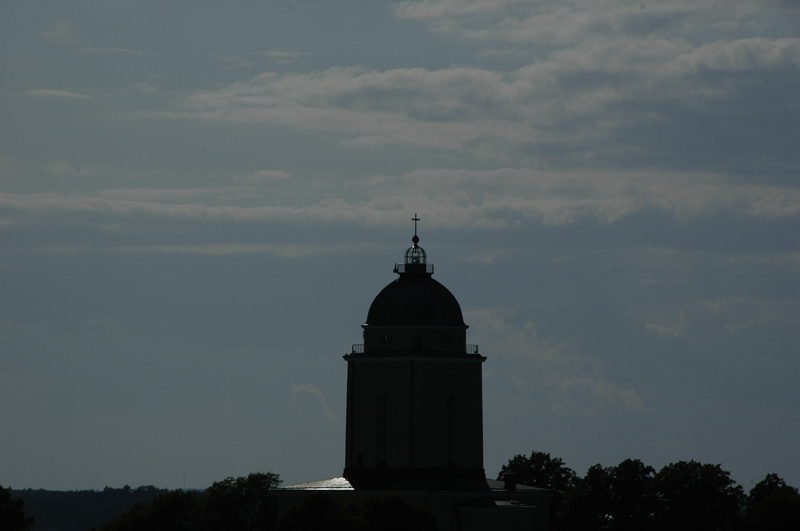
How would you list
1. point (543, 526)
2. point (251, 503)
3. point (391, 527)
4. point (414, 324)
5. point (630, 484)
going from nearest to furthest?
1. point (391, 527)
2. point (543, 526)
3. point (414, 324)
4. point (630, 484)
5. point (251, 503)

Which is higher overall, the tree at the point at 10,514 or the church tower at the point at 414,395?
the church tower at the point at 414,395

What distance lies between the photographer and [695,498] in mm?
100312

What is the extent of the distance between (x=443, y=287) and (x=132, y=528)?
2905 cm

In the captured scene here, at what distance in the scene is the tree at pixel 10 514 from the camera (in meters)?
93.1

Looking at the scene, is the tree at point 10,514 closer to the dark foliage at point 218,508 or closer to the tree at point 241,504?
the dark foliage at point 218,508

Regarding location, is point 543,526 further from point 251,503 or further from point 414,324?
point 251,503

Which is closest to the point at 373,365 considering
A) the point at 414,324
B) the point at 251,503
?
the point at 414,324

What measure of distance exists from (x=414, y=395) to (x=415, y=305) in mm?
6057

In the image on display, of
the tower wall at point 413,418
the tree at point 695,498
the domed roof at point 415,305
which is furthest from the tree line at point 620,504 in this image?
the domed roof at point 415,305

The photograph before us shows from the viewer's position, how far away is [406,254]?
9600cm

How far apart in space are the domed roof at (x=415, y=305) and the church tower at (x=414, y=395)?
67 mm

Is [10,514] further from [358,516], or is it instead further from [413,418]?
[358,516]

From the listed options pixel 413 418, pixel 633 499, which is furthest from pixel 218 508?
pixel 633 499

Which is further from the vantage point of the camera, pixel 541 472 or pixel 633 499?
pixel 541 472
